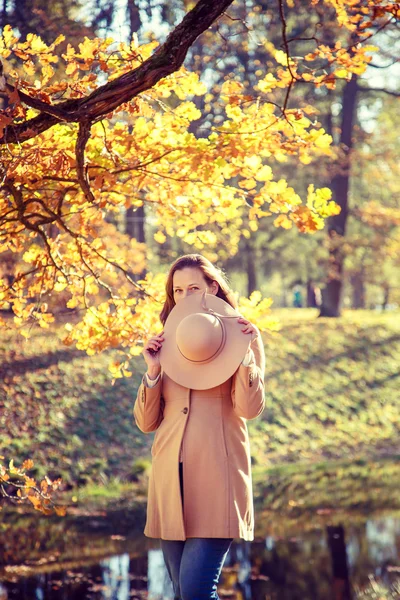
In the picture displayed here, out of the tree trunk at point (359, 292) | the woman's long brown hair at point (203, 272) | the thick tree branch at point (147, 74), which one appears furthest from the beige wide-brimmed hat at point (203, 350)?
the tree trunk at point (359, 292)

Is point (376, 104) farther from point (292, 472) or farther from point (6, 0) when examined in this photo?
point (6, 0)

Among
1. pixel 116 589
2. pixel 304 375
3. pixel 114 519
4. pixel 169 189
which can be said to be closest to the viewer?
pixel 169 189

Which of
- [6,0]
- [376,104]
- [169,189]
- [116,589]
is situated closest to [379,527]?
[116,589]

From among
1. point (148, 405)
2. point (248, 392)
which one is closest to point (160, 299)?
point (148, 405)

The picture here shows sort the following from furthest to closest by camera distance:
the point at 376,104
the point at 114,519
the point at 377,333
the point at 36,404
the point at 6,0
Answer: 1. the point at 376,104
2. the point at 377,333
3. the point at 36,404
4. the point at 114,519
5. the point at 6,0

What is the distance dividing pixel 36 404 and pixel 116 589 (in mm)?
5170

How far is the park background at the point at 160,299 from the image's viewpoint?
4340 mm

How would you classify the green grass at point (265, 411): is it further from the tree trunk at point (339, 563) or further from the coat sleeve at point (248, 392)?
the coat sleeve at point (248, 392)

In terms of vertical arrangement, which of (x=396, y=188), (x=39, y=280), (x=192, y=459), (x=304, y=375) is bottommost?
(x=192, y=459)

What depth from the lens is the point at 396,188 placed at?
24297 millimetres

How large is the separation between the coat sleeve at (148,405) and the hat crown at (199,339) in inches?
7.4

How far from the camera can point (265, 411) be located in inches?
539

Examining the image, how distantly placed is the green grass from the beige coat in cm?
640

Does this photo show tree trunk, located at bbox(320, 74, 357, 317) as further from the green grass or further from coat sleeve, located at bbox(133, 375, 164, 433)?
coat sleeve, located at bbox(133, 375, 164, 433)
